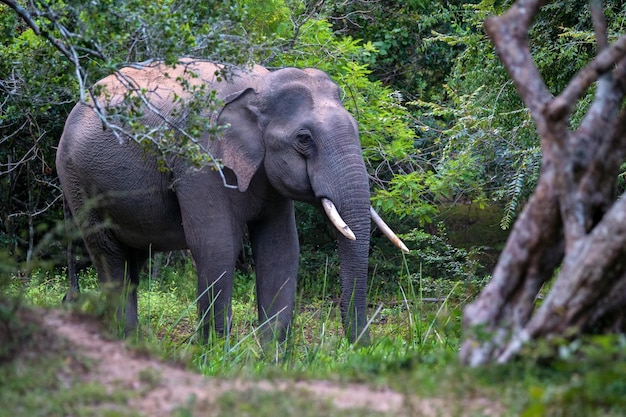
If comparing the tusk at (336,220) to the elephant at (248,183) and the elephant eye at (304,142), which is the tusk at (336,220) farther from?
the elephant eye at (304,142)

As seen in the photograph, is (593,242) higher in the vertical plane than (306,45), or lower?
lower

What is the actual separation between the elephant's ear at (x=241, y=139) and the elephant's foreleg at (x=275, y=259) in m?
0.73

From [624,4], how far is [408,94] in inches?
259

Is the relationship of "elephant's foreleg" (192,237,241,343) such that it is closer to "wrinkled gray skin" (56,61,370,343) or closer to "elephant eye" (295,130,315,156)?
"wrinkled gray skin" (56,61,370,343)

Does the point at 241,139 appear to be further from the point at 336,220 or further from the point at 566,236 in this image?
the point at 566,236

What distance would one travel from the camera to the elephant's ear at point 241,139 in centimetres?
912

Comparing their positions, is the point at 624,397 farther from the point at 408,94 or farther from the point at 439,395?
the point at 408,94

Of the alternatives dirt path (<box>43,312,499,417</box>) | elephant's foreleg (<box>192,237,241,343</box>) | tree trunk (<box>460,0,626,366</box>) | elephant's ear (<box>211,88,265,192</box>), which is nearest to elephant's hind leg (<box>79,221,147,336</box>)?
elephant's foreleg (<box>192,237,241,343</box>)

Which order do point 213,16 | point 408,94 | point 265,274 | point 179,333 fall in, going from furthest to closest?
point 408,94, point 179,333, point 265,274, point 213,16

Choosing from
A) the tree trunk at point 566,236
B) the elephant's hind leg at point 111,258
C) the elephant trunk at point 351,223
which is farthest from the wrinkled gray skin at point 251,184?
the tree trunk at point 566,236

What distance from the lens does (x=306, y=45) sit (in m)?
12.1

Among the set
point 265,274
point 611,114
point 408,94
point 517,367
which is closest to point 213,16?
point 265,274

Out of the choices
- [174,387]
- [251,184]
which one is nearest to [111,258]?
[251,184]

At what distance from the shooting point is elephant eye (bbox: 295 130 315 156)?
9031 millimetres
